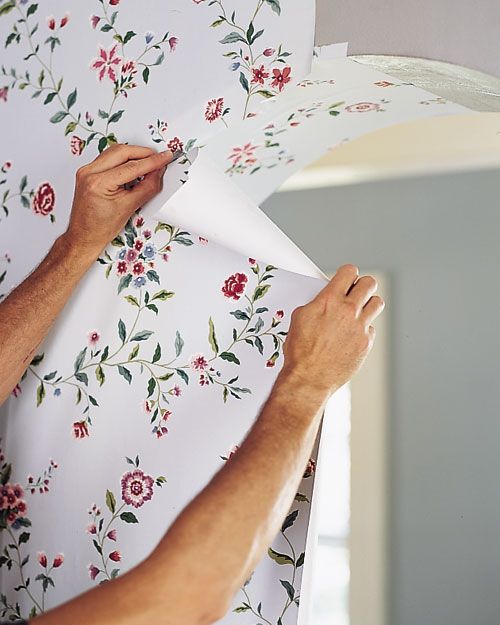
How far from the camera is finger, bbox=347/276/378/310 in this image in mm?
1134

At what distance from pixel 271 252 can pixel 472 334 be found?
2.34 meters

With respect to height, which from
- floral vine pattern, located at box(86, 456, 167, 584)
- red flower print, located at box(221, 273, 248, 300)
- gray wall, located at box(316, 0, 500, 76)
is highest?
gray wall, located at box(316, 0, 500, 76)

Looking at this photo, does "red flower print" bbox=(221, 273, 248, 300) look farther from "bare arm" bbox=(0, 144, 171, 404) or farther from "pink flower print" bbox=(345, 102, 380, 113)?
"pink flower print" bbox=(345, 102, 380, 113)

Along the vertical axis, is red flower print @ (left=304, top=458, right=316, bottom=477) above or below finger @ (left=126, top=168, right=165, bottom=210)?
below

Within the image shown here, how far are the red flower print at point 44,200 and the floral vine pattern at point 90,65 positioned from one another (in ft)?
0.31

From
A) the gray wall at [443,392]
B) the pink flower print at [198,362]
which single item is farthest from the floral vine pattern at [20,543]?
the gray wall at [443,392]

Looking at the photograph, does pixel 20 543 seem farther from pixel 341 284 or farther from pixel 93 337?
pixel 341 284

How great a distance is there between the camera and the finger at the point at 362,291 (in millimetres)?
1134

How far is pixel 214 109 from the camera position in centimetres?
139

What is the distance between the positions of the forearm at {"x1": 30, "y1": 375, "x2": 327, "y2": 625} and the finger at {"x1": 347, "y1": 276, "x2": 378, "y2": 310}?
0.69 ft

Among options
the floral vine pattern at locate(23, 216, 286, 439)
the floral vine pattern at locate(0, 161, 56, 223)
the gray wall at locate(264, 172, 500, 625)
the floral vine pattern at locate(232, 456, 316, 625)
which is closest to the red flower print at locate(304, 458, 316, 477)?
the floral vine pattern at locate(232, 456, 316, 625)

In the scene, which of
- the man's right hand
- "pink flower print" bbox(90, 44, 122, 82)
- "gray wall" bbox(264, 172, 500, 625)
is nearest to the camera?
the man's right hand

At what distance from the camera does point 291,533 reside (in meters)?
1.32

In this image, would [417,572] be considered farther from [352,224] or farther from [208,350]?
[208,350]
